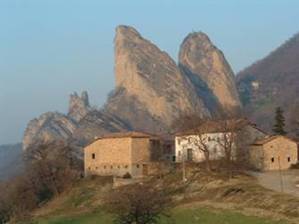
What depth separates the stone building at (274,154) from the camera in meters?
73.4

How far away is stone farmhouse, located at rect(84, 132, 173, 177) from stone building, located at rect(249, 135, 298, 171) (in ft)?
40.1

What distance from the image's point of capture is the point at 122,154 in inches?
3127

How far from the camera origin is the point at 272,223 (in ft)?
143

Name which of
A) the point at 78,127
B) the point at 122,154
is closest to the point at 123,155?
the point at 122,154

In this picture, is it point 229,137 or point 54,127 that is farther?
point 54,127

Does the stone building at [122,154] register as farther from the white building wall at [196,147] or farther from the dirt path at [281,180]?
the dirt path at [281,180]

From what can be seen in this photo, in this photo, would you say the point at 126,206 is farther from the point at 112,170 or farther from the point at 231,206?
the point at 112,170

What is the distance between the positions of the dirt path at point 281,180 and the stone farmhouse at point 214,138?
4.54 m

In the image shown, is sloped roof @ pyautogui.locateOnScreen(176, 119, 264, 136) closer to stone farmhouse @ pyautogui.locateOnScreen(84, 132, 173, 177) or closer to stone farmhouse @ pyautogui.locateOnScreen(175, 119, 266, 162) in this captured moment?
stone farmhouse @ pyautogui.locateOnScreen(175, 119, 266, 162)

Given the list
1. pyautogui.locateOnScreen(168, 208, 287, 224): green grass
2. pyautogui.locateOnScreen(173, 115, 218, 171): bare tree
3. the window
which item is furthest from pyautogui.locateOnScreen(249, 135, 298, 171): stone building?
pyautogui.locateOnScreen(168, 208, 287, 224): green grass

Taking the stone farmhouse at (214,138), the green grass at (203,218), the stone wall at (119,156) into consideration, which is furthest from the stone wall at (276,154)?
the green grass at (203,218)

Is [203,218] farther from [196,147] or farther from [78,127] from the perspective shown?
[78,127]

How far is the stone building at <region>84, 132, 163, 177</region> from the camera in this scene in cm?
7881

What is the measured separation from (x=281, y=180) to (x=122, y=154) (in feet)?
73.6
